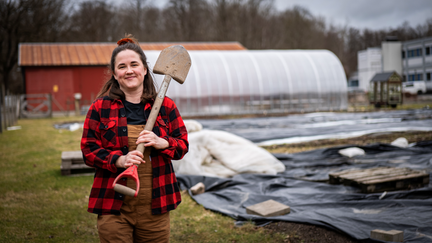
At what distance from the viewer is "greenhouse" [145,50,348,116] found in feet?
63.3

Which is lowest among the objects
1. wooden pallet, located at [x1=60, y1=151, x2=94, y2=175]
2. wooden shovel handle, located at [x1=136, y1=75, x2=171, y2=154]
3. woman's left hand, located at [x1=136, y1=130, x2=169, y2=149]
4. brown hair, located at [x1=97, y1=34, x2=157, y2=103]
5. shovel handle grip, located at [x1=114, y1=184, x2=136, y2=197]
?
wooden pallet, located at [x1=60, y1=151, x2=94, y2=175]

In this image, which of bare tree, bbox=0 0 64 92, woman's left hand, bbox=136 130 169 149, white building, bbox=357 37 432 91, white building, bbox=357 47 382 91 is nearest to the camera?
woman's left hand, bbox=136 130 169 149

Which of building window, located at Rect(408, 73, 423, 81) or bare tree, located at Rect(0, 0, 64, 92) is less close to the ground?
bare tree, located at Rect(0, 0, 64, 92)

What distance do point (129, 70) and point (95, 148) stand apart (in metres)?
0.49

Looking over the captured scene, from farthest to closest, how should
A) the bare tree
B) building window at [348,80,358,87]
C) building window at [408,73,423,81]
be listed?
building window at [348,80,358,87] < building window at [408,73,423,81] < the bare tree

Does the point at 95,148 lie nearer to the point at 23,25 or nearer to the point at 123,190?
the point at 123,190

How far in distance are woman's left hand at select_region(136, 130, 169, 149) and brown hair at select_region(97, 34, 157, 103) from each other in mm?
300

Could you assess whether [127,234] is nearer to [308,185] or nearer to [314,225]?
[314,225]

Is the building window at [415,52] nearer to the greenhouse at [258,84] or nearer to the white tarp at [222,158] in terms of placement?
the greenhouse at [258,84]

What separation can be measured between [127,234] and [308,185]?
146 inches

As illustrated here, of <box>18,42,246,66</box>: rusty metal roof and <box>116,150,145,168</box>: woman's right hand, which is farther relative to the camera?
<box>18,42,246,66</box>: rusty metal roof

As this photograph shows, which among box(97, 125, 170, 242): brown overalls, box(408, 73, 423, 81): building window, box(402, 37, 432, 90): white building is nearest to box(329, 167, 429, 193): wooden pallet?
box(97, 125, 170, 242): brown overalls

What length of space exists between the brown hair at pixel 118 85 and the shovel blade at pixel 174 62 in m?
0.12

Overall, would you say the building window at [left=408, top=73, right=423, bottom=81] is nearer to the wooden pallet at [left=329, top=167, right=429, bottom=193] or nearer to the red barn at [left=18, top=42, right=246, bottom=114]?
the red barn at [left=18, top=42, right=246, bottom=114]
